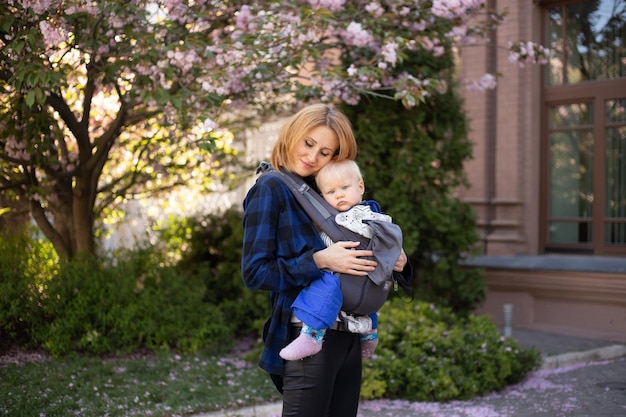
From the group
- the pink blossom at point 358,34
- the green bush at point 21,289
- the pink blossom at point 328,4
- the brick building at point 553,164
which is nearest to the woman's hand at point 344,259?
the pink blossom at point 358,34

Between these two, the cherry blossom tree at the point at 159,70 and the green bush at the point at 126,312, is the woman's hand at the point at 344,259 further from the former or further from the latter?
the green bush at the point at 126,312

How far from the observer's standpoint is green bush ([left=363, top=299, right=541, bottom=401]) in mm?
5238

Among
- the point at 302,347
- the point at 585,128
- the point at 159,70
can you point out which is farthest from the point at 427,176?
the point at 302,347

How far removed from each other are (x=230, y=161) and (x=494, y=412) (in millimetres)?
4451

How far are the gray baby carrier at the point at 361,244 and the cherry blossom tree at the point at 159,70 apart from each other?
2170mm

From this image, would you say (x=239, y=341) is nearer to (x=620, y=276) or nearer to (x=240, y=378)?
(x=240, y=378)

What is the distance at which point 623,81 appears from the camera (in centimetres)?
812

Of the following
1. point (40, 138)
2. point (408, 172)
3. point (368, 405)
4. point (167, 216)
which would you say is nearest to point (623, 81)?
point (408, 172)

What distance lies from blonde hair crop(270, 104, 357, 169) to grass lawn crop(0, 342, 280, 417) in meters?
2.59

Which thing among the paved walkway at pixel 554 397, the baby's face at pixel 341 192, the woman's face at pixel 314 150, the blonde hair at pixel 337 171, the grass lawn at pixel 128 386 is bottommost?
the paved walkway at pixel 554 397

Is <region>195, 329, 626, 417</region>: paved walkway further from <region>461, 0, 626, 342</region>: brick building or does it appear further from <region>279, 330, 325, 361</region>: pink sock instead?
<region>279, 330, 325, 361</region>: pink sock

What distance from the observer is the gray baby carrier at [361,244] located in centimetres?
261

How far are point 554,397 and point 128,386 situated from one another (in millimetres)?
3350

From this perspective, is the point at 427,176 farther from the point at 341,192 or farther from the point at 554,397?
the point at 341,192
